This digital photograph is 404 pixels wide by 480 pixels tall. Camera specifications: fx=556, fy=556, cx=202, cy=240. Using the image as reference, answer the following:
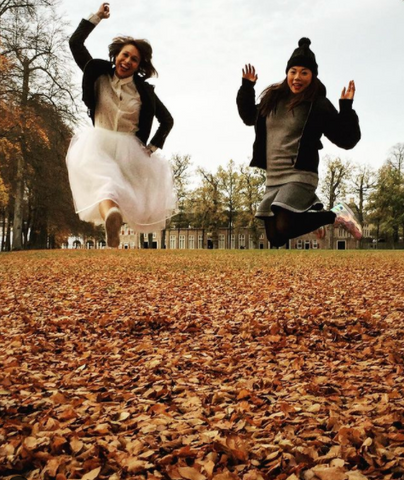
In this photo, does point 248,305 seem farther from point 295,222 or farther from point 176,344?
point 295,222

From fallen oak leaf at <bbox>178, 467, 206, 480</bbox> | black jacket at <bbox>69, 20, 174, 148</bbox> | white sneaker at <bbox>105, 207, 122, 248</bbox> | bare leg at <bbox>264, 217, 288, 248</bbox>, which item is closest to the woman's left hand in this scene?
bare leg at <bbox>264, 217, 288, 248</bbox>

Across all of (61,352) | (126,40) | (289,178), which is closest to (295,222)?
(289,178)

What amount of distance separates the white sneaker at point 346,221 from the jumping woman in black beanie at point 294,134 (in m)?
0.13

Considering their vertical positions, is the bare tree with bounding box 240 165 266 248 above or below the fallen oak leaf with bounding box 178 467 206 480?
above

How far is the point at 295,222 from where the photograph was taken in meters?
4.13

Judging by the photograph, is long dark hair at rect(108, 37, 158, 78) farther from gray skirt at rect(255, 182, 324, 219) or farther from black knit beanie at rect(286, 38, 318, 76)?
gray skirt at rect(255, 182, 324, 219)

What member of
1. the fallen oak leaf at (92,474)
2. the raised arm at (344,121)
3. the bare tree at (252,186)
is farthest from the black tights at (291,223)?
the bare tree at (252,186)

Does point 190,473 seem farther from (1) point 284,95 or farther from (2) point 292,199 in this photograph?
(1) point 284,95

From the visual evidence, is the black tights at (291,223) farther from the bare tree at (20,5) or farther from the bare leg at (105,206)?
the bare tree at (20,5)

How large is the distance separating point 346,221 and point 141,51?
212cm

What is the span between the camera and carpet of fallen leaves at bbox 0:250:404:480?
3812 mm

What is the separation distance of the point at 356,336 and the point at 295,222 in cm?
365

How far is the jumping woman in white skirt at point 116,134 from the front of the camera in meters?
4.25

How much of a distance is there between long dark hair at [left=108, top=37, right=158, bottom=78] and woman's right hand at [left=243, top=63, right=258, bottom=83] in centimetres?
71
